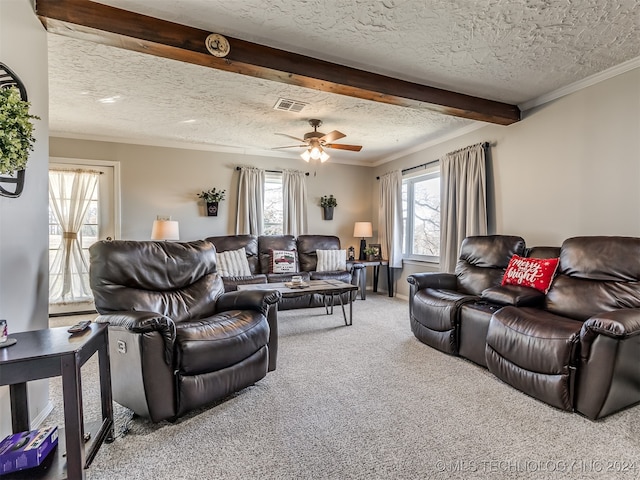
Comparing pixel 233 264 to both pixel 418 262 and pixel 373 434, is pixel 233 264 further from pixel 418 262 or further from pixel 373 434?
pixel 373 434

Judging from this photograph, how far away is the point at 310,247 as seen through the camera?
5.36 meters

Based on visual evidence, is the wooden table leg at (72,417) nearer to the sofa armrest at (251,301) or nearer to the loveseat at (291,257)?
the sofa armrest at (251,301)

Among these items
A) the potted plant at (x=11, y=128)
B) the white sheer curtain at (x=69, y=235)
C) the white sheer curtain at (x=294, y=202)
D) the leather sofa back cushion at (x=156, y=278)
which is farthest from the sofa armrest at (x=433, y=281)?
the white sheer curtain at (x=69, y=235)

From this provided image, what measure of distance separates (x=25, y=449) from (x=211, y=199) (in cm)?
410

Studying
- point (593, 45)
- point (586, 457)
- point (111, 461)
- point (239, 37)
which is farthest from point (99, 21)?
point (586, 457)

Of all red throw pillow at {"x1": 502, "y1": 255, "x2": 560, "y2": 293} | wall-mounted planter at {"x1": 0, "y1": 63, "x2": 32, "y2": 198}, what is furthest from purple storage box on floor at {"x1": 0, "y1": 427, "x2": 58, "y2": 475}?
red throw pillow at {"x1": 502, "y1": 255, "x2": 560, "y2": 293}

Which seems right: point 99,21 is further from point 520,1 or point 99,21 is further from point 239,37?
point 520,1

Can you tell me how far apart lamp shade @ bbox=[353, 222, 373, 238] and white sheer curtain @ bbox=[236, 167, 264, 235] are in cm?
166

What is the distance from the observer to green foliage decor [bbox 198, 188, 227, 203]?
16.9 feet

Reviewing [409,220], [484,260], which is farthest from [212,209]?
[484,260]

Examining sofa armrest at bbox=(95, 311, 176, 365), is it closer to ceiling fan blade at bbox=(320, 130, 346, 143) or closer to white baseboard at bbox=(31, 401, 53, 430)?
white baseboard at bbox=(31, 401, 53, 430)

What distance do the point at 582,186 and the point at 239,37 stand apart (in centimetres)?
325

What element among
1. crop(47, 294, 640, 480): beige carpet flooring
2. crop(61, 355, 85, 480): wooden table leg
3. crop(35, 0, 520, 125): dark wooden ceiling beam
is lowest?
crop(47, 294, 640, 480): beige carpet flooring

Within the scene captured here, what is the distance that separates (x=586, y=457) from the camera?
1.63m
